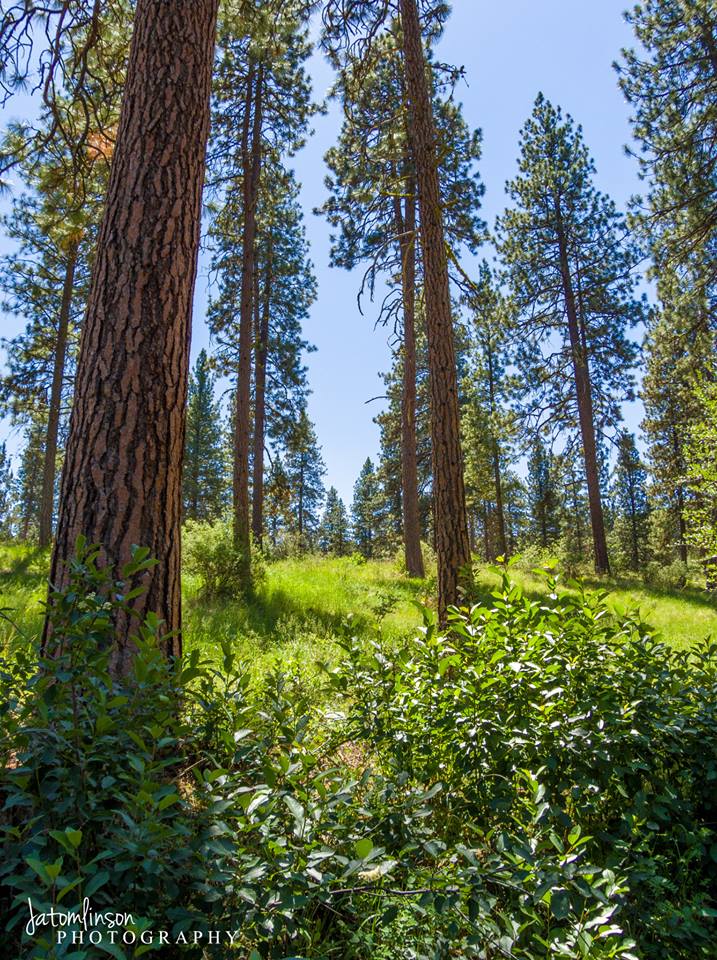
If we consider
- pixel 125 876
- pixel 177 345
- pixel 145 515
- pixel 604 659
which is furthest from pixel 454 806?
pixel 177 345

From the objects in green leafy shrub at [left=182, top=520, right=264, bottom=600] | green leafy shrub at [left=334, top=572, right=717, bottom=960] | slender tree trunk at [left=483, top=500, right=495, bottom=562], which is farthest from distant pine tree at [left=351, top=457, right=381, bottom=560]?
green leafy shrub at [left=334, top=572, right=717, bottom=960]

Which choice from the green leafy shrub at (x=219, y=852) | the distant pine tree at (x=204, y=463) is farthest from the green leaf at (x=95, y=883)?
the distant pine tree at (x=204, y=463)

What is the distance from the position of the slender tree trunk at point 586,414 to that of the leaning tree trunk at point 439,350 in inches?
475

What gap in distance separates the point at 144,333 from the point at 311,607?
235 inches

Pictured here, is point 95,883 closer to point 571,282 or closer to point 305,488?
point 571,282

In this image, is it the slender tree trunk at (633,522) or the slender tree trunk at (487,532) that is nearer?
the slender tree trunk at (487,532)

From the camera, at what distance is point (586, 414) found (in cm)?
1588

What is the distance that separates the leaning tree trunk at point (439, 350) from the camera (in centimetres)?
469

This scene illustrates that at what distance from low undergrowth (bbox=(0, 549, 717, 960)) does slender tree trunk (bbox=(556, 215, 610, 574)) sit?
14005 mm

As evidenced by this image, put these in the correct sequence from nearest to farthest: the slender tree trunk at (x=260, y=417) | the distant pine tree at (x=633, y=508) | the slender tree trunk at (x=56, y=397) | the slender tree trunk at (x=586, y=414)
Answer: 1. the slender tree trunk at (x=56, y=397)
2. the slender tree trunk at (x=260, y=417)
3. the slender tree trunk at (x=586, y=414)
4. the distant pine tree at (x=633, y=508)

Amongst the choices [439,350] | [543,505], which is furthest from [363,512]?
[439,350]

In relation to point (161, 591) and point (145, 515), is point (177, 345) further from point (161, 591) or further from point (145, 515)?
point (161, 591)

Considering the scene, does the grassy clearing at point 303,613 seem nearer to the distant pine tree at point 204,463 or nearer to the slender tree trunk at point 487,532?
the distant pine tree at point 204,463

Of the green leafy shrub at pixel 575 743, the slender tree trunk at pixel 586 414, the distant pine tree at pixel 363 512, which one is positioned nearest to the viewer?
the green leafy shrub at pixel 575 743
